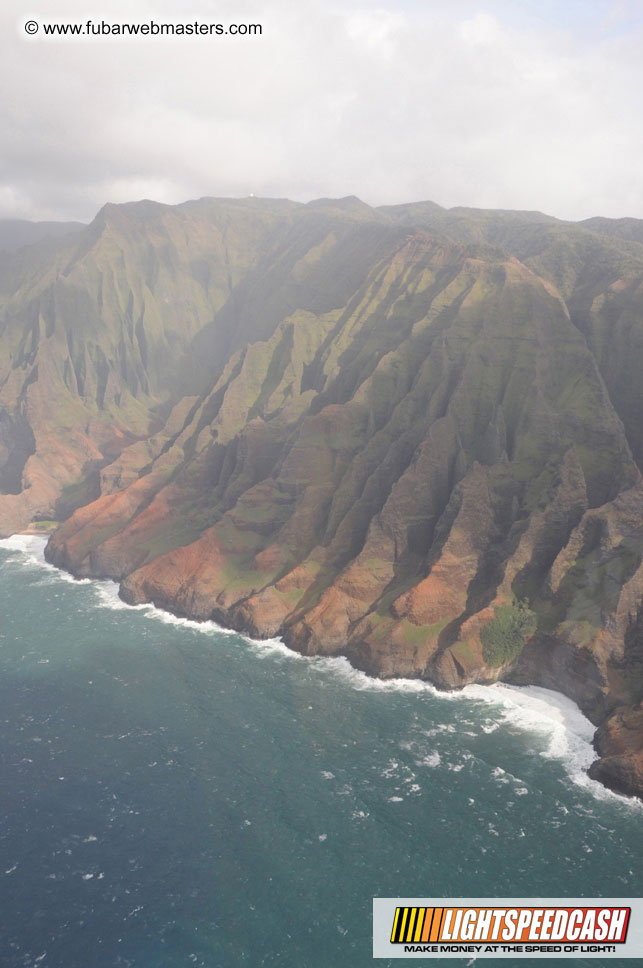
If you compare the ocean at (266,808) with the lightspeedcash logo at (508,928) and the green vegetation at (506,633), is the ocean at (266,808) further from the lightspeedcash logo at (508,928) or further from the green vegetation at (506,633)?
the green vegetation at (506,633)

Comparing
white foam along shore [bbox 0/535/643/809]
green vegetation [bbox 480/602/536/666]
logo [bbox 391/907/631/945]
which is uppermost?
green vegetation [bbox 480/602/536/666]

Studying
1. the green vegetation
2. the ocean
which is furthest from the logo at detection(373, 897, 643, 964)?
the green vegetation

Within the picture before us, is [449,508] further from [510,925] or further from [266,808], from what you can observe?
[510,925]

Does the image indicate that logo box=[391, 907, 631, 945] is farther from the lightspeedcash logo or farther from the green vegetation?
the green vegetation

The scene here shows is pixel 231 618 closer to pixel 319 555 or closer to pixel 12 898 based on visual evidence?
pixel 319 555

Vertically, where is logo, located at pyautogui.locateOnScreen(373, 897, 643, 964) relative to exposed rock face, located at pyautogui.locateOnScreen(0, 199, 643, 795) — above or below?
below

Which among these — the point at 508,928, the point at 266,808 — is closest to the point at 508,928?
the point at 508,928

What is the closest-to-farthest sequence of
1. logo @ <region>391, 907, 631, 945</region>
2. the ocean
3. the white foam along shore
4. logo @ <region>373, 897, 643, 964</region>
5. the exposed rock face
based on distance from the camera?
logo @ <region>373, 897, 643, 964</region> < logo @ <region>391, 907, 631, 945</region> < the ocean < the white foam along shore < the exposed rock face
